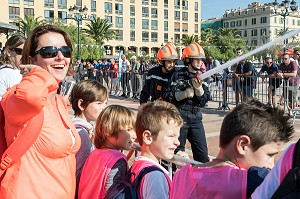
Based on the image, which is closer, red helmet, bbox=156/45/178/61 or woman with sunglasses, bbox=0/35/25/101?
woman with sunglasses, bbox=0/35/25/101

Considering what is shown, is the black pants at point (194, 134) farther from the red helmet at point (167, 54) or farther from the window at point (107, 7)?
the window at point (107, 7)

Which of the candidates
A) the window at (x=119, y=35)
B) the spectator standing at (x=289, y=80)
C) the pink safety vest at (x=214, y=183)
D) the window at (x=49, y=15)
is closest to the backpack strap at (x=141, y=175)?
the pink safety vest at (x=214, y=183)

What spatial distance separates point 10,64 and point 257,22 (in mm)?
132475

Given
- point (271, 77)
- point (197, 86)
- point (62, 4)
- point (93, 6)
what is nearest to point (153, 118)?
point (197, 86)

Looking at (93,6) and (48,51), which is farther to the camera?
(93,6)

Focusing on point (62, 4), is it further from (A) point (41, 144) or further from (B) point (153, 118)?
(A) point (41, 144)

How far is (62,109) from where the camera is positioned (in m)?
2.25

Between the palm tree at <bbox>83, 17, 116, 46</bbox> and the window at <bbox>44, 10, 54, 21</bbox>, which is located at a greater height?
the window at <bbox>44, 10, 54, 21</bbox>

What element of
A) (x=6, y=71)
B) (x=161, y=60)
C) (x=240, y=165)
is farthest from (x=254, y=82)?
(x=240, y=165)

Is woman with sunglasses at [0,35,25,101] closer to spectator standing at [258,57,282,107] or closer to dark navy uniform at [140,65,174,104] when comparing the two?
dark navy uniform at [140,65,174,104]

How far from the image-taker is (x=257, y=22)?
5098 inches

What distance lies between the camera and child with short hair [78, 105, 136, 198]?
7.97ft

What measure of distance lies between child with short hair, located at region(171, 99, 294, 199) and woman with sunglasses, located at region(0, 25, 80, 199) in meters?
0.66

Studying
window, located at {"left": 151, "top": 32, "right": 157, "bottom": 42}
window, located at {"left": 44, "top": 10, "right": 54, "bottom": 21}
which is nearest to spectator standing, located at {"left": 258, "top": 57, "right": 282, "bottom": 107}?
window, located at {"left": 44, "top": 10, "right": 54, "bottom": 21}
